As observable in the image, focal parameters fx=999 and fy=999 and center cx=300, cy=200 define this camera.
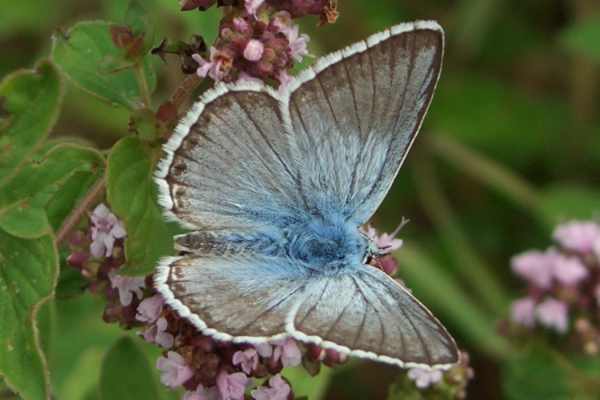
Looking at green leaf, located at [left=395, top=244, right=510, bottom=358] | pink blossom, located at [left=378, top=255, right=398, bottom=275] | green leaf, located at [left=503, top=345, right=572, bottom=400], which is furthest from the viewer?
green leaf, located at [left=395, top=244, right=510, bottom=358]

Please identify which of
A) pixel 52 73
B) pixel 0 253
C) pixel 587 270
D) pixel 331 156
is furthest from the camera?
pixel 587 270

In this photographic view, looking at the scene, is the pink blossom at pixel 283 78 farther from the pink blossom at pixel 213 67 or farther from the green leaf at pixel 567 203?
the green leaf at pixel 567 203

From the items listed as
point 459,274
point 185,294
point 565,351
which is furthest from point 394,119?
point 459,274

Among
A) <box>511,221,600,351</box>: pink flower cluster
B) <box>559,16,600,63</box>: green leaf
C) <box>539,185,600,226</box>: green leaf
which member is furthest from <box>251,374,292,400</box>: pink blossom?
<box>559,16,600,63</box>: green leaf

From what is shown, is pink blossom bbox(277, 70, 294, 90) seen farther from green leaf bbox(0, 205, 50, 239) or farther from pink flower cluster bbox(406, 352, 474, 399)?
pink flower cluster bbox(406, 352, 474, 399)

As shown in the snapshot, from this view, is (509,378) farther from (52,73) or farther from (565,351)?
(52,73)

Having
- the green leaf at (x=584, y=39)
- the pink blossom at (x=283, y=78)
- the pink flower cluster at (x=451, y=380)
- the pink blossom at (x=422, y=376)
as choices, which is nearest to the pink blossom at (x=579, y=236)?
the green leaf at (x=584, y=39)
